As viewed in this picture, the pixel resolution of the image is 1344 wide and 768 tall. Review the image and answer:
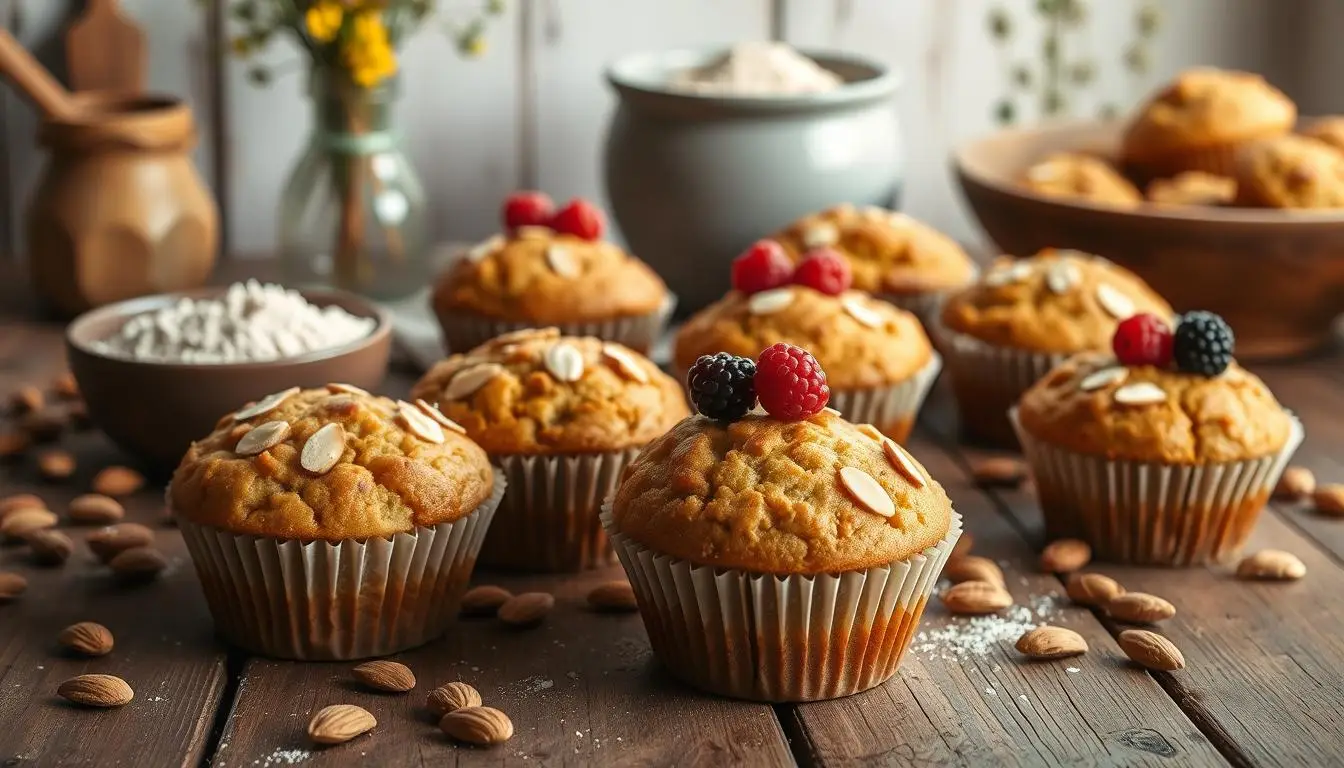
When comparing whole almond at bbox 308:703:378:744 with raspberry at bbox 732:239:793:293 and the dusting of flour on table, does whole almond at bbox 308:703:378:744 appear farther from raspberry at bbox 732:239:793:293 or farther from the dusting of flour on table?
the dusting of flour on table

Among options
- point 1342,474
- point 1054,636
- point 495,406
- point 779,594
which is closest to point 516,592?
point 495,406

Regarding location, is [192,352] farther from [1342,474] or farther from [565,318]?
[1342,474]

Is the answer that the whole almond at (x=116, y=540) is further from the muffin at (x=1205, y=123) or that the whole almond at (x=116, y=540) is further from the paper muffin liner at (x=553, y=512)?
the muffin at (x=1205, y=123)

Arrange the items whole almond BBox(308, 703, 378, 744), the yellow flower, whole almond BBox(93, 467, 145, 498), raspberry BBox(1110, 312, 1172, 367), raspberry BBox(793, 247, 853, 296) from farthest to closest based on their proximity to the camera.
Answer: the yellow flower
raspberry BBox(793, 247, 853, 296)
whole almond BBox(93, 467, 145, 498)
raspberry BBox(1110, 312, 1172, 367)
whole almond BBox(308, 703, 378, 744)

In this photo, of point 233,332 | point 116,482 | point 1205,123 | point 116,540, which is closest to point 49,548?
point 116,540

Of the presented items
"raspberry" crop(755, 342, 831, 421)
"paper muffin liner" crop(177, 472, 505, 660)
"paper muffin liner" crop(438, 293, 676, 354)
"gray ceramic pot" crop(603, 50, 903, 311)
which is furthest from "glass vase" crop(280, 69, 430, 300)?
"raspberry" crop(755, 342, 831, 421)
